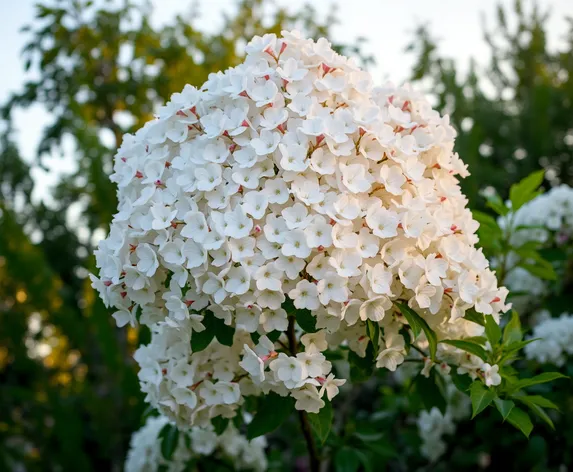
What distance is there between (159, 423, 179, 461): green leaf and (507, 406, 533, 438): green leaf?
1.04 meters

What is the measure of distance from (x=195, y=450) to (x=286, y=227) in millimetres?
1316

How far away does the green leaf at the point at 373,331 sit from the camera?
1.35m

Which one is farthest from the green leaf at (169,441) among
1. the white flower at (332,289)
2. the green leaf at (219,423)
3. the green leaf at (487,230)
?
the green leaf at (487,230)

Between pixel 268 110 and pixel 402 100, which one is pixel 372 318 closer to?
pixel 268 110

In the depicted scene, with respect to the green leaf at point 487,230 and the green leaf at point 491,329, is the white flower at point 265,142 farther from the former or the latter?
the green leaf at point 487,230

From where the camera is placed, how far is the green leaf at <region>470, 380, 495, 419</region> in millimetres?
1363

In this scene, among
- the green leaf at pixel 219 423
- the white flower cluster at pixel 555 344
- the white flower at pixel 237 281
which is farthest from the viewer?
the white flower cluster at pixel 555 344

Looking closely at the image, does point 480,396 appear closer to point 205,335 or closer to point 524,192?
point 205,335

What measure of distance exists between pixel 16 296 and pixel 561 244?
223 inches

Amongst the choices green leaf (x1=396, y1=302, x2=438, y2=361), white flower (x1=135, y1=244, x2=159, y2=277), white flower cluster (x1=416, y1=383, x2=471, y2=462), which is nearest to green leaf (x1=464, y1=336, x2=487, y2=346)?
green leaf (x1=396, y1=302, x2=438, y2=361)

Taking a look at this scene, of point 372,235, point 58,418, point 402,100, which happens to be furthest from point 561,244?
point 58,418

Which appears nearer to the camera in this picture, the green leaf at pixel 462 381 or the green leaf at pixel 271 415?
the green leaf at pixel 271 415

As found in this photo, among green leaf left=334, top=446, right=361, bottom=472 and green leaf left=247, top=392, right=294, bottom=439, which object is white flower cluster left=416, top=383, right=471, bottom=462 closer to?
green leaf left=334, top=446, right=361, bottom=472

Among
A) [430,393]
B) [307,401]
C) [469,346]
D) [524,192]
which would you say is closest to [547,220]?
[524,192]
